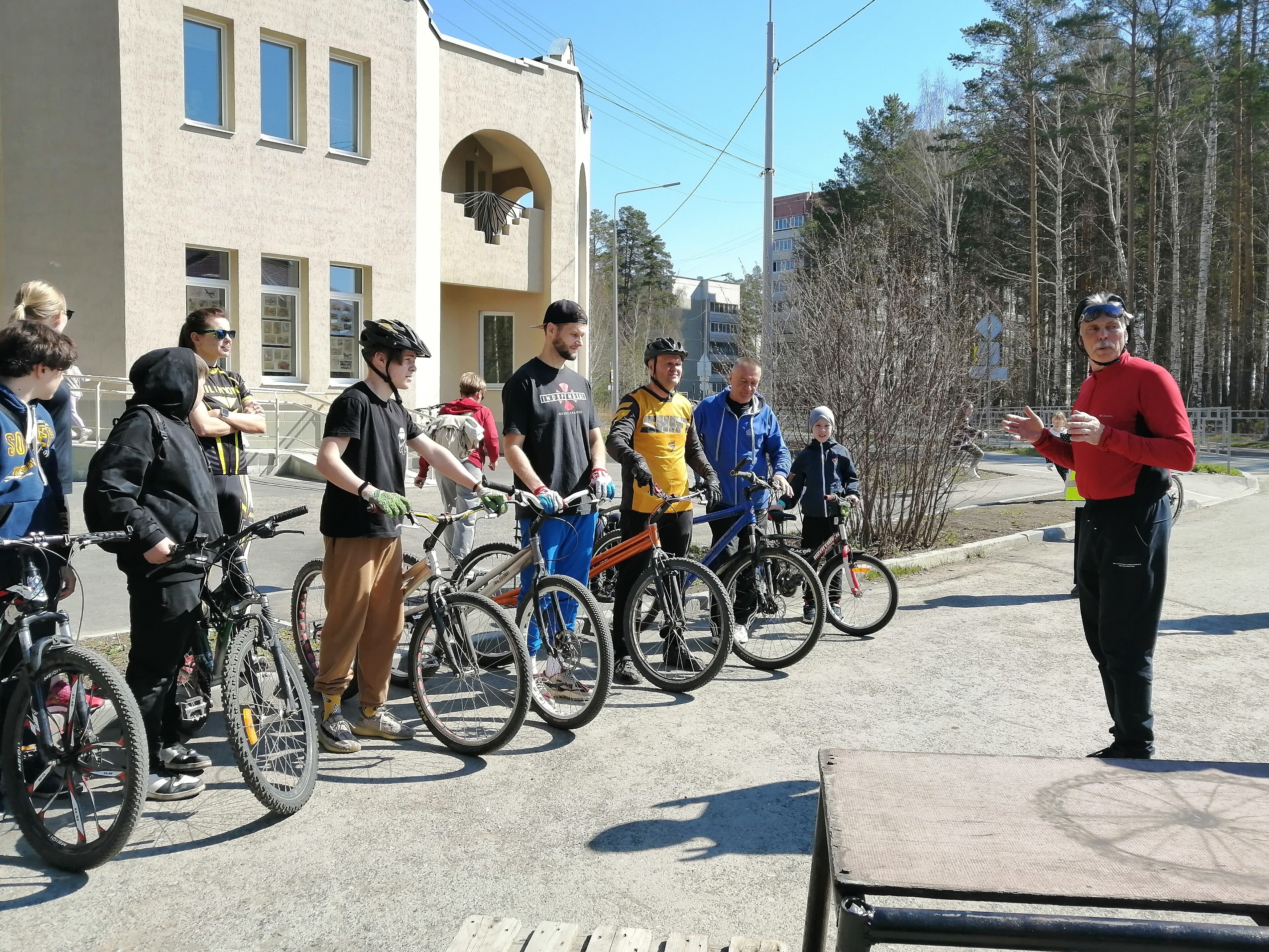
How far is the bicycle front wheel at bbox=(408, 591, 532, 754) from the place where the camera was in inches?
199

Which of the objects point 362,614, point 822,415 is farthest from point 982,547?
point 362,614

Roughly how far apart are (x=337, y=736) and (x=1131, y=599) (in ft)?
12.1

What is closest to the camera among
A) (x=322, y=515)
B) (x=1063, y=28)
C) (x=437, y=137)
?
(x=322, y=515)

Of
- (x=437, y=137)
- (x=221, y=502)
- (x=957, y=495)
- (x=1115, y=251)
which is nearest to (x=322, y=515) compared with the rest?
(x=221, y=502)

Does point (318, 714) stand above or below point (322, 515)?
below

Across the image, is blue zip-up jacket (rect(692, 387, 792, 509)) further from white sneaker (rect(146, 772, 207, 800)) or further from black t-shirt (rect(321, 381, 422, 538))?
white sneaker (rect(146, 772, 207, 800))

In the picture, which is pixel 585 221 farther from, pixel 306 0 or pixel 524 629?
pixel 524 629

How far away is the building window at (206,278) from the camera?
17438 mm

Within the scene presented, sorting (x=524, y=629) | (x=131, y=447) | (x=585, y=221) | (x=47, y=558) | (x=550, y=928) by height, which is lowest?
Answer: (x=550, y=928)

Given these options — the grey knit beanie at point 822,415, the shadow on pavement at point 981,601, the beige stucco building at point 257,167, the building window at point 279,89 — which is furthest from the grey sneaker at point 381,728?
the building window at point 279,89

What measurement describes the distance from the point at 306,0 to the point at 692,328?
97.3 m

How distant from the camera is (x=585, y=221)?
29281mm

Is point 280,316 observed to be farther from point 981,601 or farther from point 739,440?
point 981,601

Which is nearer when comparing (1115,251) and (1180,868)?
(1180,868)
